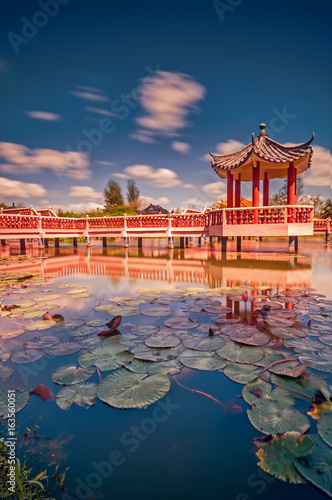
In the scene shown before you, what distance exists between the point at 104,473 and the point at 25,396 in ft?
2.44

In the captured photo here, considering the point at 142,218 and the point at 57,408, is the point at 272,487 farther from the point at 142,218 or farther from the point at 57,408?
the point at 142,218

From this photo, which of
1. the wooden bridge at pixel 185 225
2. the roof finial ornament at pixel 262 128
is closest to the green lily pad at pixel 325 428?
the wooden bridge at pixel 185 225

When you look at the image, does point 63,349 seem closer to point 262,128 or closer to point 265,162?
point 265,162

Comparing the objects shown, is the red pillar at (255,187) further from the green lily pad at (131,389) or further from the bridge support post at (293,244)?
the green lily pad at (131,389)

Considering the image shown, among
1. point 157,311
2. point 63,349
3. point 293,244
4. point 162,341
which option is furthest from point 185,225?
point 63,349

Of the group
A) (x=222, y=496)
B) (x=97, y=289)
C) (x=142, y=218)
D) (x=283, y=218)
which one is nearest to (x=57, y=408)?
(x=222, y=496)

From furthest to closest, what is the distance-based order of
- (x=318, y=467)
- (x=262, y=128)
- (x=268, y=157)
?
(x=262, y=128) < (x=268, y=157) < (x=318, y=467)

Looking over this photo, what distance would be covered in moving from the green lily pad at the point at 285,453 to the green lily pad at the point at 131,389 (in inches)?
22.5

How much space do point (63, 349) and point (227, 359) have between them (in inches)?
52.4

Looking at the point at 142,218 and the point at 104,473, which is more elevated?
the point at 142,218

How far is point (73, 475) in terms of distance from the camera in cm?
96

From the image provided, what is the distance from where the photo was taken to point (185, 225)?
12.3m

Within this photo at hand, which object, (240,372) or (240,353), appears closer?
(240,372)

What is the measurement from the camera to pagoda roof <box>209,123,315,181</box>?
8922 millimetres
